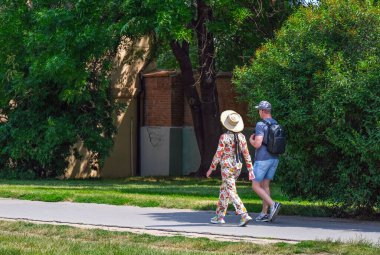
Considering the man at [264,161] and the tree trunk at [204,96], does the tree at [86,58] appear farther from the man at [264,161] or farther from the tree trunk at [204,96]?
the man at [264,161]

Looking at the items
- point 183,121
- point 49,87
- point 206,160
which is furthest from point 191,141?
point 49,87

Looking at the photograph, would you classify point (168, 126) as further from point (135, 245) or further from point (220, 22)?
point (135, 245)

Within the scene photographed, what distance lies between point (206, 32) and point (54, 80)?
460 cm

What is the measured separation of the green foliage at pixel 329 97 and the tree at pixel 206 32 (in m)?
8.24

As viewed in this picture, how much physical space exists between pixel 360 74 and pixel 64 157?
1754 centimetres

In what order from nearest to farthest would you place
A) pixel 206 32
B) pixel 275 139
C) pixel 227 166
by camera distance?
pixel 227 166, pixel 275 139, pixel 206 32

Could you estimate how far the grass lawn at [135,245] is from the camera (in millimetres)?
10824

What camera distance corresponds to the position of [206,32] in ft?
88.9

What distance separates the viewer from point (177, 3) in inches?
934

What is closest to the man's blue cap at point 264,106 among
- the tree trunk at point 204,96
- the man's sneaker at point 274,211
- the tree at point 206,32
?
the man's sneaker at point 274,211

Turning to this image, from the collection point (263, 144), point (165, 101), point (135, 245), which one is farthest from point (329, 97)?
point (165, 101)

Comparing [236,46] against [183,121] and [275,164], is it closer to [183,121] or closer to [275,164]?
[183,121]

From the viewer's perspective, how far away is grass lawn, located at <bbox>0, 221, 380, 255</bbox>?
35.5 ft

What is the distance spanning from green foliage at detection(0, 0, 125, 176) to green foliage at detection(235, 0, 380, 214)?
383 inches
